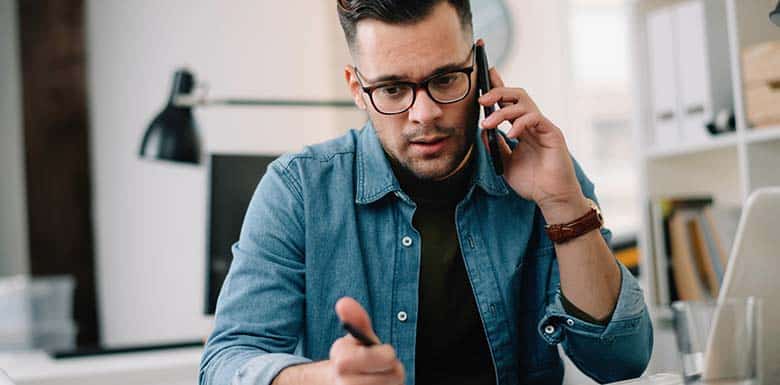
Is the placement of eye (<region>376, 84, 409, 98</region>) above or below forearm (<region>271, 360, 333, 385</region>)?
above

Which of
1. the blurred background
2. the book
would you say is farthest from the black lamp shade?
the book

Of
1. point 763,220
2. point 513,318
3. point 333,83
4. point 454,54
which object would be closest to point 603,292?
point 513,318

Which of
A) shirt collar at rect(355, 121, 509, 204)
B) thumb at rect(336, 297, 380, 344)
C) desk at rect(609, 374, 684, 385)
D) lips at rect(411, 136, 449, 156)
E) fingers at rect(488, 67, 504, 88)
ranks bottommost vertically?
desk at rect(609, 374, 684, 385)

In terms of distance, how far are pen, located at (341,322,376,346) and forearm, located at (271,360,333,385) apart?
4.4 inches

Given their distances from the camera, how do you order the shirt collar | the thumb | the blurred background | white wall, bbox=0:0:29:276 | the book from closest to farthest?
the thumb, the shirt collar, the book, the blurred background, white wall, bbox=0:0:29:276

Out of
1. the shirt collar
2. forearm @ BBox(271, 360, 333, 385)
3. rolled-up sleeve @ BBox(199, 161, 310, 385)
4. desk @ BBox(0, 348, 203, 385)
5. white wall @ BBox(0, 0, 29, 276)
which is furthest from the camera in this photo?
white wall @ BBox(0, 0, 29, 276)

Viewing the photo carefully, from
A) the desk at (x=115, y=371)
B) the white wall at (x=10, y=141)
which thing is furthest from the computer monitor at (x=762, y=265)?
the white wall at (x=10, y=141)

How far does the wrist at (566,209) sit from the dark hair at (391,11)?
0.23 meters

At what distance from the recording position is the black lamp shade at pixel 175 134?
1854 millimetres

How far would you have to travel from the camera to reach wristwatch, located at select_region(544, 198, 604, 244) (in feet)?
3.12

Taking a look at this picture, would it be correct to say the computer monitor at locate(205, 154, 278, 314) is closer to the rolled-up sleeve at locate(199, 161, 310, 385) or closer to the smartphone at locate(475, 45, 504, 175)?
the rolled-up sleeve at locate(199, 161, 310, 385)

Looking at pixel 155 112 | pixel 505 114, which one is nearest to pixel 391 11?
pixel 505 114

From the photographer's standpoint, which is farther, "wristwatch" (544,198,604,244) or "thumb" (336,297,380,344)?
"wristwatch" (544,198,604,244)

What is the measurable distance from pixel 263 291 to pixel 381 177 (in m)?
0.22
